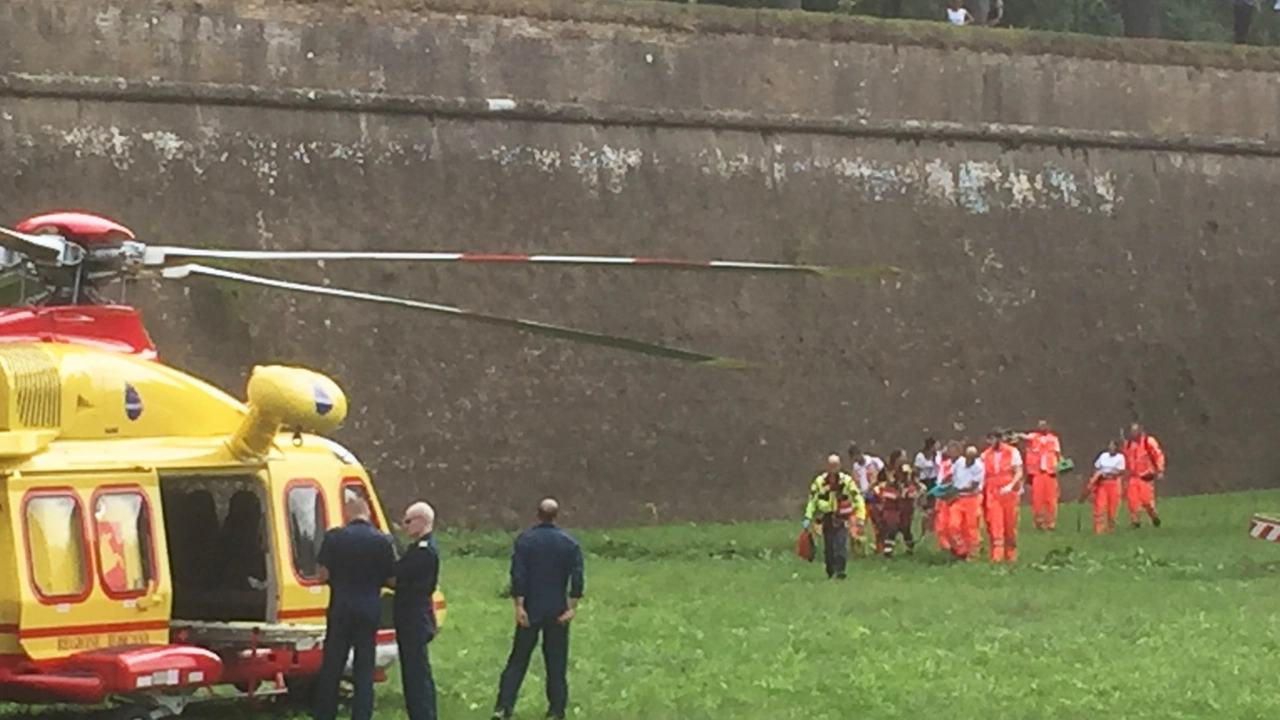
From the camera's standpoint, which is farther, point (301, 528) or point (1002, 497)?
point (1002, 497)

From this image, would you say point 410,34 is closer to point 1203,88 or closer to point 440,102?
point 440,102

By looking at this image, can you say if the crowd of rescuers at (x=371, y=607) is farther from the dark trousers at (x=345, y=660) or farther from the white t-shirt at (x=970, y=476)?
the white t-shirt at (x=970, y=476)

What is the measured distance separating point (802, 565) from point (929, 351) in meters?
7.52

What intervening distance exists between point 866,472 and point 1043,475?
2500 mm

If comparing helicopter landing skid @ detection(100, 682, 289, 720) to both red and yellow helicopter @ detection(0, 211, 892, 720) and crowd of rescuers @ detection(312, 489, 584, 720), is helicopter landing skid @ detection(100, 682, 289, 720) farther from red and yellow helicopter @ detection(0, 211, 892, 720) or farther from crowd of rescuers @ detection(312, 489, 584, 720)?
crowd of rescuers @ detection(312, 489, 584, 720)

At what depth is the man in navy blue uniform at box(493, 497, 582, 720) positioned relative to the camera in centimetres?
1209

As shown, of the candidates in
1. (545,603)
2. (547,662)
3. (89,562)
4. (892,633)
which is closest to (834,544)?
(892,633)

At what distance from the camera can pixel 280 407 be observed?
11727 mm

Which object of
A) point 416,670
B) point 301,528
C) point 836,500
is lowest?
Answer: point 836,500

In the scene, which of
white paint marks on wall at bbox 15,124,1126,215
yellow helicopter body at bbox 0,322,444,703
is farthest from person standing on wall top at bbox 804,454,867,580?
yellow helicopter body at bbox 0,322,444,703

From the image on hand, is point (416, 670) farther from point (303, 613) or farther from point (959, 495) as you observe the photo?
point (959, 495)

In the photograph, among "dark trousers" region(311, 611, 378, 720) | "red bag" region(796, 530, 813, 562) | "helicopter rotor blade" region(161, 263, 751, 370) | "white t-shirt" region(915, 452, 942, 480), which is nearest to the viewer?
"helicopter rotor blade" region(161, 263, 751, 370)

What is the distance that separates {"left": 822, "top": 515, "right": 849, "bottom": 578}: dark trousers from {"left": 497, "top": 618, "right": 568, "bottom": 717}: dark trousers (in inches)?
319

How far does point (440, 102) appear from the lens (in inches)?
979
